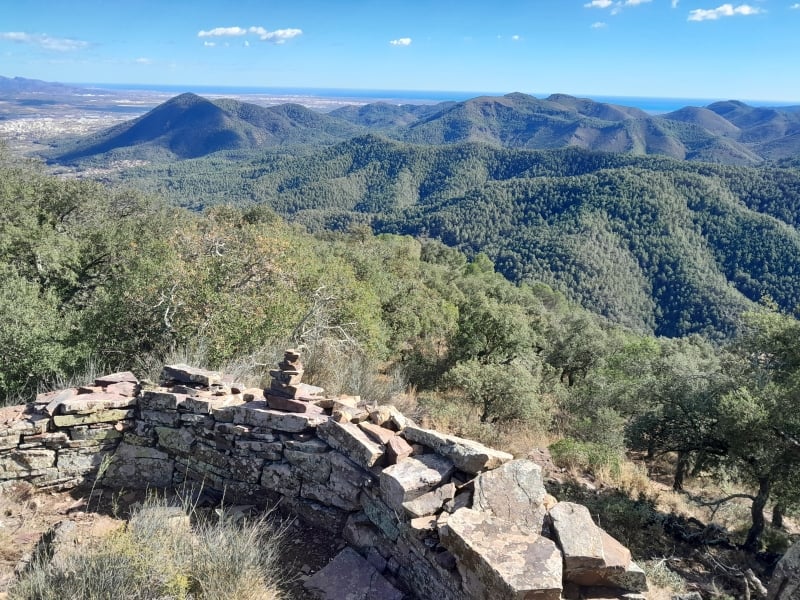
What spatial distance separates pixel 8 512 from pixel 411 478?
5646mm

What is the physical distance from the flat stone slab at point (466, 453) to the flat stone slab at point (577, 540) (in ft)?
2.66

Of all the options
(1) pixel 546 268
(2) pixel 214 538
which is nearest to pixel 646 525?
(2) pixel 214 538

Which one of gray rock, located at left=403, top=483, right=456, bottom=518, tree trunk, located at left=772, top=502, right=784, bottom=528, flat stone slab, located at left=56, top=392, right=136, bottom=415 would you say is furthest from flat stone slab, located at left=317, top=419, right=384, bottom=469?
tree trunk, located at left=772, top=502, right=784, bottom=528

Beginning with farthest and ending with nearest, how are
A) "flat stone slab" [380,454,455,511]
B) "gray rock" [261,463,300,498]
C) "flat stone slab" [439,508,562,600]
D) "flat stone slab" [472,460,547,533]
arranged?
1. "gray rock" [261,463,300,498]
2. "flat stone slab" [380,454,455,511]
3. "flat stone slab" [472,460,547,533]
4. "flat stone slab" [439,508,562,600]

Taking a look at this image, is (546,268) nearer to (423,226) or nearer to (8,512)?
(423,226)

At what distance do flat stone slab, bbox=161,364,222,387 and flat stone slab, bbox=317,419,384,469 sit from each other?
86.5 inches

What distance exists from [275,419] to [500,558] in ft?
12.0

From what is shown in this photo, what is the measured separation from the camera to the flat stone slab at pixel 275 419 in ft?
21.7

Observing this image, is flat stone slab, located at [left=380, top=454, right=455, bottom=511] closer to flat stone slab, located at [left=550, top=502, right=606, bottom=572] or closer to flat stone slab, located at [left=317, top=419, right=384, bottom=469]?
flat stone slab, located at [left=317, top=419, right=384, bottom=469]

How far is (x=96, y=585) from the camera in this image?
430 cm

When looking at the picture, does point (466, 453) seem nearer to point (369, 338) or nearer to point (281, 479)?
point (281, 479)

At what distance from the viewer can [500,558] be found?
4.41m

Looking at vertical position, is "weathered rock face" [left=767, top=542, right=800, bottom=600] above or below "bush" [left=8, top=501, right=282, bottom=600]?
below

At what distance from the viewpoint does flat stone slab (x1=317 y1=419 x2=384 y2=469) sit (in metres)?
5.92
